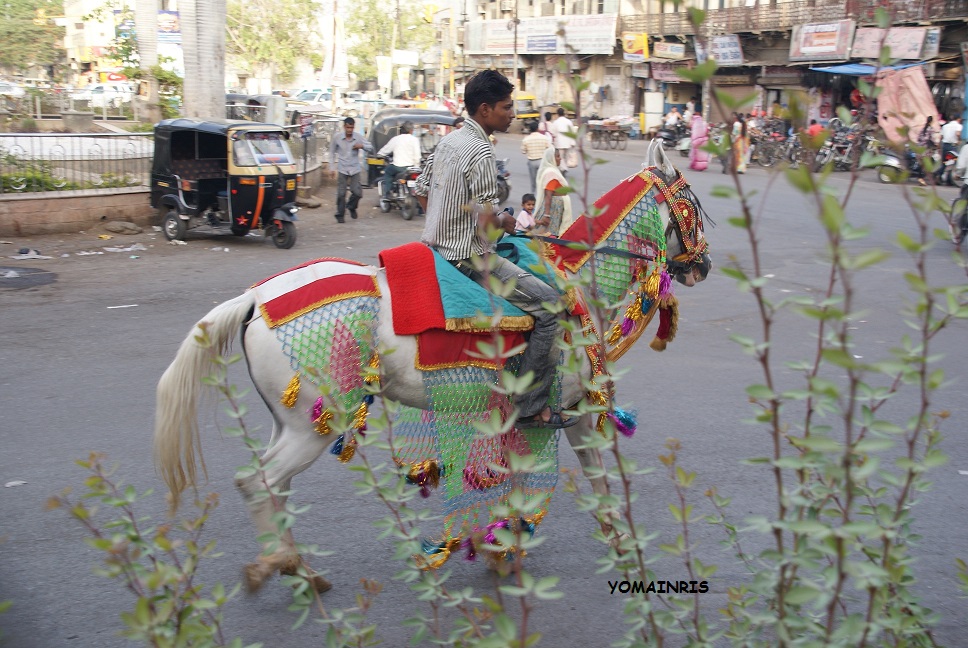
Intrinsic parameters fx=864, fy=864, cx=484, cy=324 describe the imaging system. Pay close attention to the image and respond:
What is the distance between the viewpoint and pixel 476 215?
359 cm

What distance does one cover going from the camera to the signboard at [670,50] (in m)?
38.3

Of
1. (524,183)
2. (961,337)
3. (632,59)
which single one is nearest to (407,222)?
(524,183)

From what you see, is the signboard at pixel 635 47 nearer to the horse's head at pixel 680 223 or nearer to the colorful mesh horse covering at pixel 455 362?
the horse's head at pixel 680 223

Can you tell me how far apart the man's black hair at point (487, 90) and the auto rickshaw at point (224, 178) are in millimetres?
8785

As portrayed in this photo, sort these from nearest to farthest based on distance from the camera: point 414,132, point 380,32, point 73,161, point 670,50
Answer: point 73,161 → point 414,132 → point 670,50 → point 380,32

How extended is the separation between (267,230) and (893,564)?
11.3 metres

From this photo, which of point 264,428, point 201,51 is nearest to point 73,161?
point 201,51

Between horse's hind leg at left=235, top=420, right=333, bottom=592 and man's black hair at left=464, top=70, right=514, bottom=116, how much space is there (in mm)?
1582

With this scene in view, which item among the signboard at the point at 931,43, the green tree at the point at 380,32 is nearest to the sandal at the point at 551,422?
the signboard at the point at 931,43

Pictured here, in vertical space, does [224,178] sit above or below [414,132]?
below

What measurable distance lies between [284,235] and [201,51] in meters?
5.72

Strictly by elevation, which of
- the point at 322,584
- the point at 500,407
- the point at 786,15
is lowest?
the point at 322,584

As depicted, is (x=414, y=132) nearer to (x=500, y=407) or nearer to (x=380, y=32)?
(x=500, y=407)

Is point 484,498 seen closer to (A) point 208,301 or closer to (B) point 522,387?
(B) point 522,387
